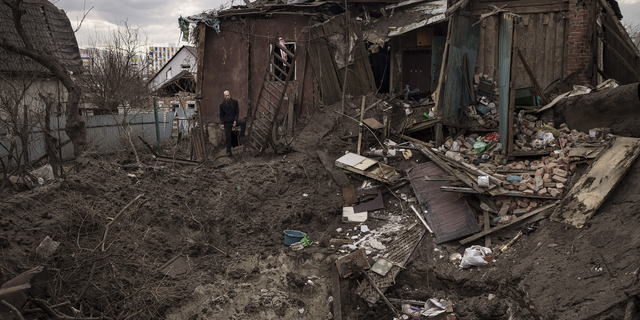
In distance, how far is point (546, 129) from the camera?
23.6 feet

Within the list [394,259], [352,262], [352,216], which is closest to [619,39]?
[352,216]

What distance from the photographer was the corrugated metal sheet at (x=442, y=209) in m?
6.02

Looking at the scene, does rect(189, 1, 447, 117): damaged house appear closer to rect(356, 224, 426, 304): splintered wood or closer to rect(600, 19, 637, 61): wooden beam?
rect(600, 19, 637, 61): wooden beam

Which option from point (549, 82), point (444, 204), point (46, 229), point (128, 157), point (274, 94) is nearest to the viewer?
point (46, 229)

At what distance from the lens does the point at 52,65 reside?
25.0 ft

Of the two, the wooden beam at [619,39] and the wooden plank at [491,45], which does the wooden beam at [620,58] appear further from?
the wooden plank at [491,45]

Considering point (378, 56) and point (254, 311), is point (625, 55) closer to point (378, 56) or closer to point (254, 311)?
point (378, 56)

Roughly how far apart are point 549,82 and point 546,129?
238cm

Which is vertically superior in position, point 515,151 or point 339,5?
point 339,5

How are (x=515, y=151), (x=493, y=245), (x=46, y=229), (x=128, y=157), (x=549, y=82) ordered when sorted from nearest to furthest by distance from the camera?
(x=46, y=229) → (x=493, y=245) → (x=515, y=151) → (x=128, y=157) → (x=549, y=82)

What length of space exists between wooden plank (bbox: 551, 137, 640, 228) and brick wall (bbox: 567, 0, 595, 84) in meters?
3.42

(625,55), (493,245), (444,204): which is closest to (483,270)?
(493,245)

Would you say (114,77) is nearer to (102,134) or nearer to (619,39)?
(102,134)

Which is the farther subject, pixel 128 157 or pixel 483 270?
pixel 128 157
